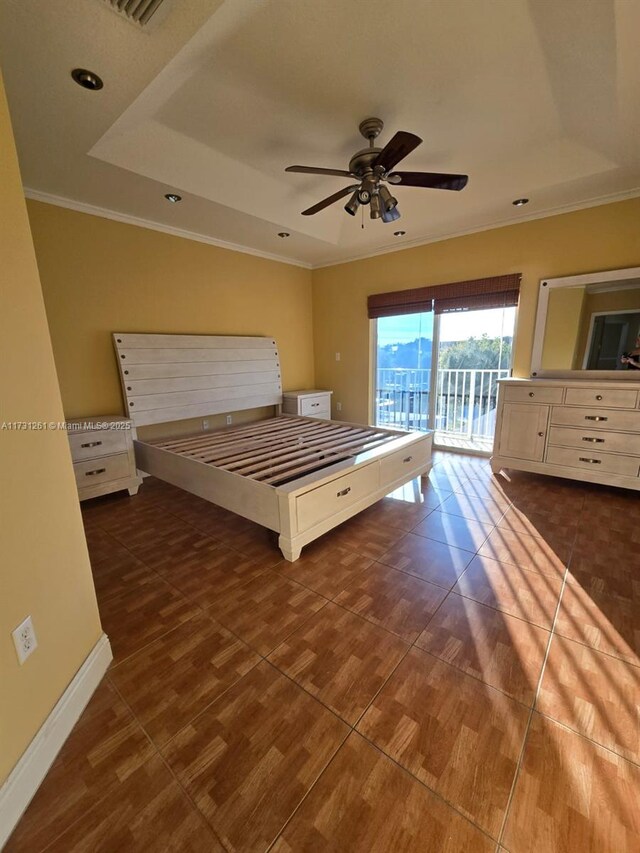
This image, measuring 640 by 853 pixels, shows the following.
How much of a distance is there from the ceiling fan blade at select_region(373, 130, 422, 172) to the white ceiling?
36 centimetres

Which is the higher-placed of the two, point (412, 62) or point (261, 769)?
point (412, 62)

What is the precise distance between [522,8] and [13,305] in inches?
93.2

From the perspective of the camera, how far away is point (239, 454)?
2.77m

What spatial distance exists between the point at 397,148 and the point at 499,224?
7.32 feet

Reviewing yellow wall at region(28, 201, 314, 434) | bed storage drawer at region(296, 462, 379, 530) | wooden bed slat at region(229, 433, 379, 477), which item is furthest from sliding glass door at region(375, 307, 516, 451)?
bed storage drawer at region(296, 462, 379, 530)

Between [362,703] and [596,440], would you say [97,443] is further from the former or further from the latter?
[596,440]

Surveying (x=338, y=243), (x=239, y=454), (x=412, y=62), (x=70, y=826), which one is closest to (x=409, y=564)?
(x=239, y=454)

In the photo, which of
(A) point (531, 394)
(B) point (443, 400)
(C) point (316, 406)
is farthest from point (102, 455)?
(B) point (443, 400)

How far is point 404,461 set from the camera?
114 inches

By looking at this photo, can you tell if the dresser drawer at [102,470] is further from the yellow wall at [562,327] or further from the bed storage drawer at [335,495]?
the yellow wall at [562,327]

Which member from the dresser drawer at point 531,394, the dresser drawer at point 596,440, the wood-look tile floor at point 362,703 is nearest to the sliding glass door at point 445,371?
the dresser drawer at point 531,394

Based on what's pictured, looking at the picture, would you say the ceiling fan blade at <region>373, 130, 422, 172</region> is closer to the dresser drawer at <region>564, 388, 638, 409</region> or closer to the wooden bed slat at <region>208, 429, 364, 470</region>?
the wooden bed slat at <region>208, 429, 364, 470</region>

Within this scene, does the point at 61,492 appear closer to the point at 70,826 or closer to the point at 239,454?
the point at 70,826

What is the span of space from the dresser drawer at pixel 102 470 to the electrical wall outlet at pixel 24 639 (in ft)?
6.66
